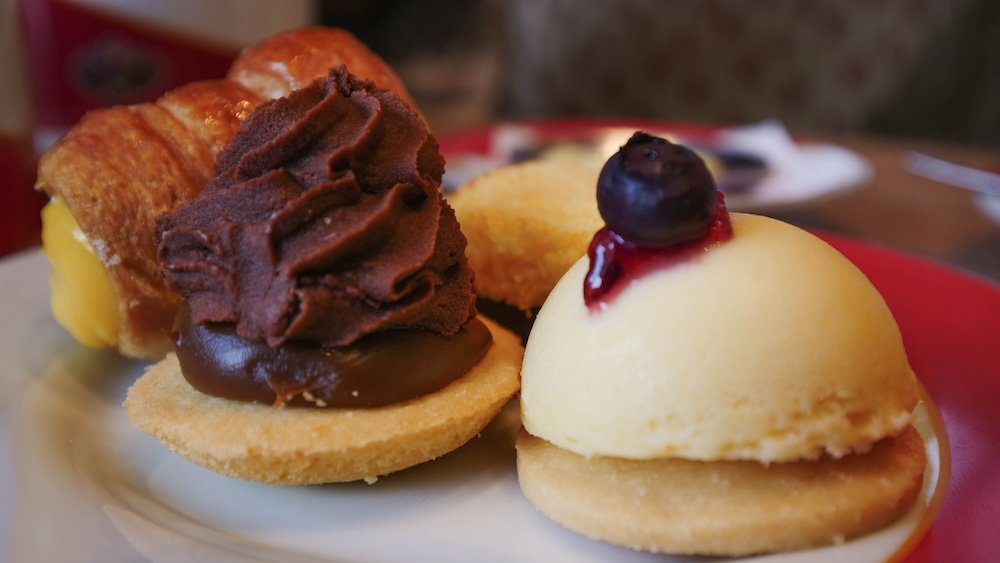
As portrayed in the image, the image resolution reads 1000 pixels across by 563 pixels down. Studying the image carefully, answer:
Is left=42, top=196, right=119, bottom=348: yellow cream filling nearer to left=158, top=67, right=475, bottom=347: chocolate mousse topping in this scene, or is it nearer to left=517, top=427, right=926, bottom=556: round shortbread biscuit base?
left=158, top=67, right=475, bottom=347: chocolate mousse topping

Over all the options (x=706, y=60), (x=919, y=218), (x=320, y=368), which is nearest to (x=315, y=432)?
(x=320, y=368)

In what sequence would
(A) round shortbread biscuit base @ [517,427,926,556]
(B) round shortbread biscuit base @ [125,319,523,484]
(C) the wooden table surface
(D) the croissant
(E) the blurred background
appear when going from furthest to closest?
(E) the blurred background
(C) the wooden table surface
(D) the croissant
(B) round shortbread biscuit base @ [125,319,523,484]
(A) round shortbread biscuit base @ [517,427,926,556]

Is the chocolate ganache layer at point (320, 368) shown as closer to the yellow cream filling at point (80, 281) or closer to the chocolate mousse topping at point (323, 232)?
the chocolate mousse topping at point (323, 232)

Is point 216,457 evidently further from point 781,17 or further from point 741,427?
point 781,17

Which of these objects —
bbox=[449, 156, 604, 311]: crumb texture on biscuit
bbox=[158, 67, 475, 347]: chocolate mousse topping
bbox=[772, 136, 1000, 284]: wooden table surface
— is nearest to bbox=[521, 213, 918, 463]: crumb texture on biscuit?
bbox=[158, 67, 475, 347]: chocolate mousse topping

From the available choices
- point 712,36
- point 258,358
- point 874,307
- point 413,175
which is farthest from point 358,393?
point 712,36

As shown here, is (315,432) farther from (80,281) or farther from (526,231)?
(80,281)
